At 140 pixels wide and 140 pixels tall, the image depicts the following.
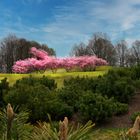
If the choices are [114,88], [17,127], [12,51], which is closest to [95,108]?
[114,88]

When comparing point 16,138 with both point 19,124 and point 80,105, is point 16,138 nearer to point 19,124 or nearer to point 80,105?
point 19,124

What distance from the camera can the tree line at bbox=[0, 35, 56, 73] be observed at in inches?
2943

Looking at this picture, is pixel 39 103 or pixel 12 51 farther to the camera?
pixel 12 51

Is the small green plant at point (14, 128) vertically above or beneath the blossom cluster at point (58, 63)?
beneath

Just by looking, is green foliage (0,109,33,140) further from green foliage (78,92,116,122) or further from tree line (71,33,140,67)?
tree line (71,33,140,67)

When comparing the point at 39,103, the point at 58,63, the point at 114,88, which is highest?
the point at 58,63

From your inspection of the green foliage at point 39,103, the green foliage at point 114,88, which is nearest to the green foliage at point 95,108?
the green foliage at point 39,103

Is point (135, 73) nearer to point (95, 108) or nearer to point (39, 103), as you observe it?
point (95, 108)

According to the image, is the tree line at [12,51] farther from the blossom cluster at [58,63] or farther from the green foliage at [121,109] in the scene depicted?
the green foliage at [121,109]

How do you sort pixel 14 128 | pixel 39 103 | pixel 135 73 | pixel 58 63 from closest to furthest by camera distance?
pixel 14 128 → pixel 39 103 → pixel 135 73 → pixel 58 63

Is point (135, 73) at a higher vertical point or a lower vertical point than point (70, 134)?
higher

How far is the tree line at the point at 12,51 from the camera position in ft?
245

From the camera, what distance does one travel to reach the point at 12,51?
77.2 m

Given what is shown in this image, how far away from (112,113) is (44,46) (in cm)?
7172
